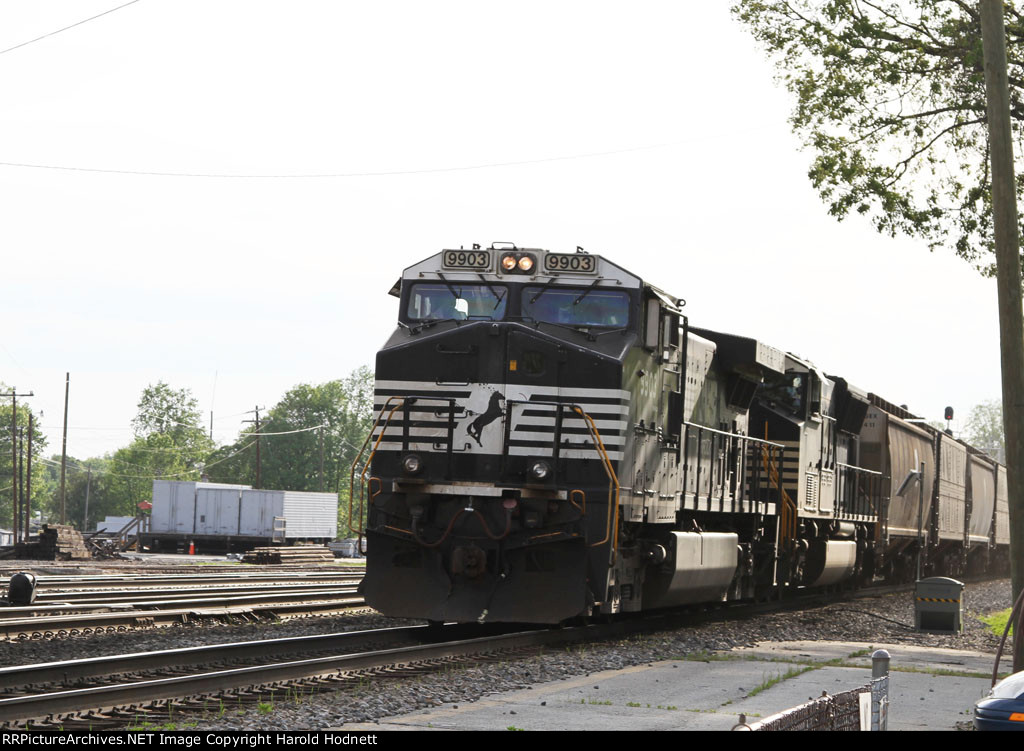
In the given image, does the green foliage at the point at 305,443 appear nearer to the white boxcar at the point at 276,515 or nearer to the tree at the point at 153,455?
the tree at the point at 153,455

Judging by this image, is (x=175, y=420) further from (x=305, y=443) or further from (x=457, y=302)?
(x=457, y=302)

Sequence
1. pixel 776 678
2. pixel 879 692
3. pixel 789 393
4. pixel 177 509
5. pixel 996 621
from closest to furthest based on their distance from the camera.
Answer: pixel 879 692, pixel 776 678, pixel 789 393, pixel 996 621, pixel 177 509

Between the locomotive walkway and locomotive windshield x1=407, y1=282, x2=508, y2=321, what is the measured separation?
4.37 meters

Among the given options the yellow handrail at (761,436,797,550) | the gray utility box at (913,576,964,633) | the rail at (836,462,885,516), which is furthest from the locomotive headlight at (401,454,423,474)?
the rail at (836,462,885,516)

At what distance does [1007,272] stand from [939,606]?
283 inches

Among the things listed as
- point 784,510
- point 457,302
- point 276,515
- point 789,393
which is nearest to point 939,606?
point 784,510

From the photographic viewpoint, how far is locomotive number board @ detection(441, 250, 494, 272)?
1413 centimetres

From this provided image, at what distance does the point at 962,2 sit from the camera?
18766 mm

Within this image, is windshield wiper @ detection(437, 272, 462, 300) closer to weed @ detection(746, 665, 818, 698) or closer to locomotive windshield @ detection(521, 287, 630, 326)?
locomotive windshield @ detection(521, 287, 630, 326)

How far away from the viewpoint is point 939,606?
17.3 meters

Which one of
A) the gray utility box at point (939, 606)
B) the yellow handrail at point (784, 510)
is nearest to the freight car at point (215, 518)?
the yellow handrail at point (784, 510)

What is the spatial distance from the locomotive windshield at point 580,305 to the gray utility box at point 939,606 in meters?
6.51

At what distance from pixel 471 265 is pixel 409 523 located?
9.71ft

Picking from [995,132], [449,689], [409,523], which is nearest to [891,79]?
[995,132]
